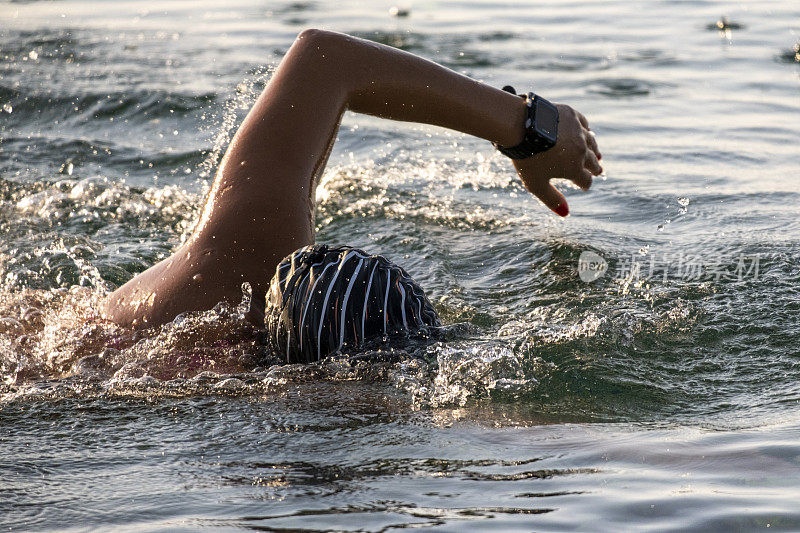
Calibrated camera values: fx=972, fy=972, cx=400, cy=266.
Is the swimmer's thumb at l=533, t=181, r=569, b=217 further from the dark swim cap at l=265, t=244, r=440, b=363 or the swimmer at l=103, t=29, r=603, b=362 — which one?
the dark swim cap at l=265, t=244, r=440, b=363

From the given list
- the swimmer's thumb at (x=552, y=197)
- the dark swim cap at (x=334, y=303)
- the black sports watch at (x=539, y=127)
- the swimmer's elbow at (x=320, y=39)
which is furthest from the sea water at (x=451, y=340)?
the swimmer's elbow at (x=320, y=39)

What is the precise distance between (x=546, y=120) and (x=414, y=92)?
18.6 inches

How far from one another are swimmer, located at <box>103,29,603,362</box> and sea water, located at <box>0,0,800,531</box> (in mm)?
120

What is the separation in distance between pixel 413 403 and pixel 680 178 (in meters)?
3.41

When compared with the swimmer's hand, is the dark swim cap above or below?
below

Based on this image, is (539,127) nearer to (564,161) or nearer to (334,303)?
(564,161)

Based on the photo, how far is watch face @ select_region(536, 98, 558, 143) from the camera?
3.32 m

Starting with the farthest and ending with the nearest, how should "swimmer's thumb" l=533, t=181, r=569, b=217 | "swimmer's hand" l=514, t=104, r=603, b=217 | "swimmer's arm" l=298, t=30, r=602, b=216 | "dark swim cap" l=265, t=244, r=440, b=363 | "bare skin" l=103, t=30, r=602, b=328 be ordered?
"swimmer's thumb" l=533, t=181, r=569, b=217 → "swimmer's hand" l=514, t=104, r=603, b=217 → "swimmer's arm" l=298, t=30, r=602, b=216 → "bare skin" l=103, t=30, r=602, b=328 → "dark swim cap" l=265, t=244, r=440, b=363

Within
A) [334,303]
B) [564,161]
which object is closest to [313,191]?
[334,303]

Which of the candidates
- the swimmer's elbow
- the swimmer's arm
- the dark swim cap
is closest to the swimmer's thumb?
the swimmer's arm

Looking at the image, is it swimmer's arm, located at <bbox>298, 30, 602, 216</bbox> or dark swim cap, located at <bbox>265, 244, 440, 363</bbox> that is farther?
swimmer's arm, located at <bbox>298, 30, 602, 216</bbox>

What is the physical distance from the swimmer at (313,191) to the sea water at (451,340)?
12 cm

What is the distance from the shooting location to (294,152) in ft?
10.1

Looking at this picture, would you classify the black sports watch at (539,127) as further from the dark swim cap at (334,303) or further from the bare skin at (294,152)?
the dark swim cap at (334,303)
